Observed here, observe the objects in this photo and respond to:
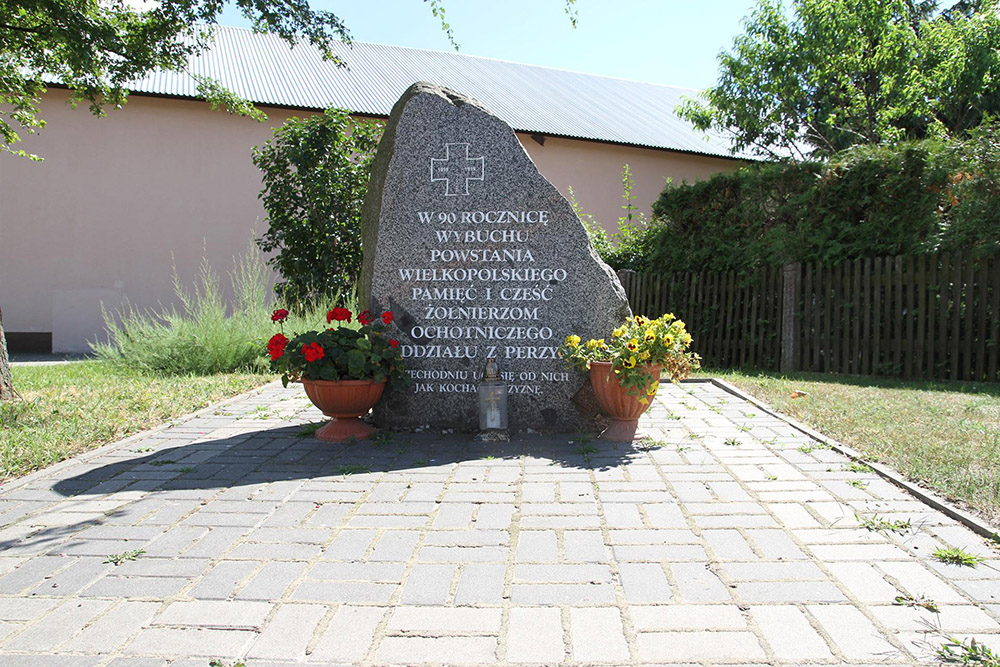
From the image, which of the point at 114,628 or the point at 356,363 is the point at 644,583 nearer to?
the point at 114,628

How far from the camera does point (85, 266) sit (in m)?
12.8

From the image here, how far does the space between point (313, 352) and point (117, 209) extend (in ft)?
34.4

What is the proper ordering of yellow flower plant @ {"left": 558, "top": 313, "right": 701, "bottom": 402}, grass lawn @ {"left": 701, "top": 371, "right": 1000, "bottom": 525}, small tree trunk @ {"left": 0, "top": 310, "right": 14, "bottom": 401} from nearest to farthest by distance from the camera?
grass lawn @ {"left": 701, "top": 371, "right": 1000, "bottom": 525} → yellow flower plant @ {"left": 558, "top": 313, "right": 701, "bottom": 402} → small tree trunk @ {"left": 0, "top": 310, "right": 14, "bottom": 401}

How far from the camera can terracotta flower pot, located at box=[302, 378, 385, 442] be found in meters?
4.64

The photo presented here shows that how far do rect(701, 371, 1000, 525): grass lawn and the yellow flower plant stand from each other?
1237mm

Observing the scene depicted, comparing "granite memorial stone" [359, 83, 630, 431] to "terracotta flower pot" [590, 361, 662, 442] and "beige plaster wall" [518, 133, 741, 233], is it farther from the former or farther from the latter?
"beige plaster wall" [518, 133, 741, 233]

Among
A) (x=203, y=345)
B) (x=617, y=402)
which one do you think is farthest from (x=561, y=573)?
(x=203, y=345)

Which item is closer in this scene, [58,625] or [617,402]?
[58,625]

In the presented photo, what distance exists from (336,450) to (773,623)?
299 centimetres

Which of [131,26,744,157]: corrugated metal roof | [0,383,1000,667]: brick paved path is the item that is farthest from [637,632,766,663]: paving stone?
[131,26,744,157]: corrugated metal roof

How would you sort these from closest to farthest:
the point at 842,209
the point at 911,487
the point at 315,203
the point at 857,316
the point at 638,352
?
the point at 911,487
the point at 638,352
the point at 857,316
the point at 842,209
the point at 315,203

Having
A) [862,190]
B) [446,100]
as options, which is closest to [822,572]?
[446,100]

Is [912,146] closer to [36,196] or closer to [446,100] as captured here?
[446,100]

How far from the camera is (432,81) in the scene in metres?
13.8
